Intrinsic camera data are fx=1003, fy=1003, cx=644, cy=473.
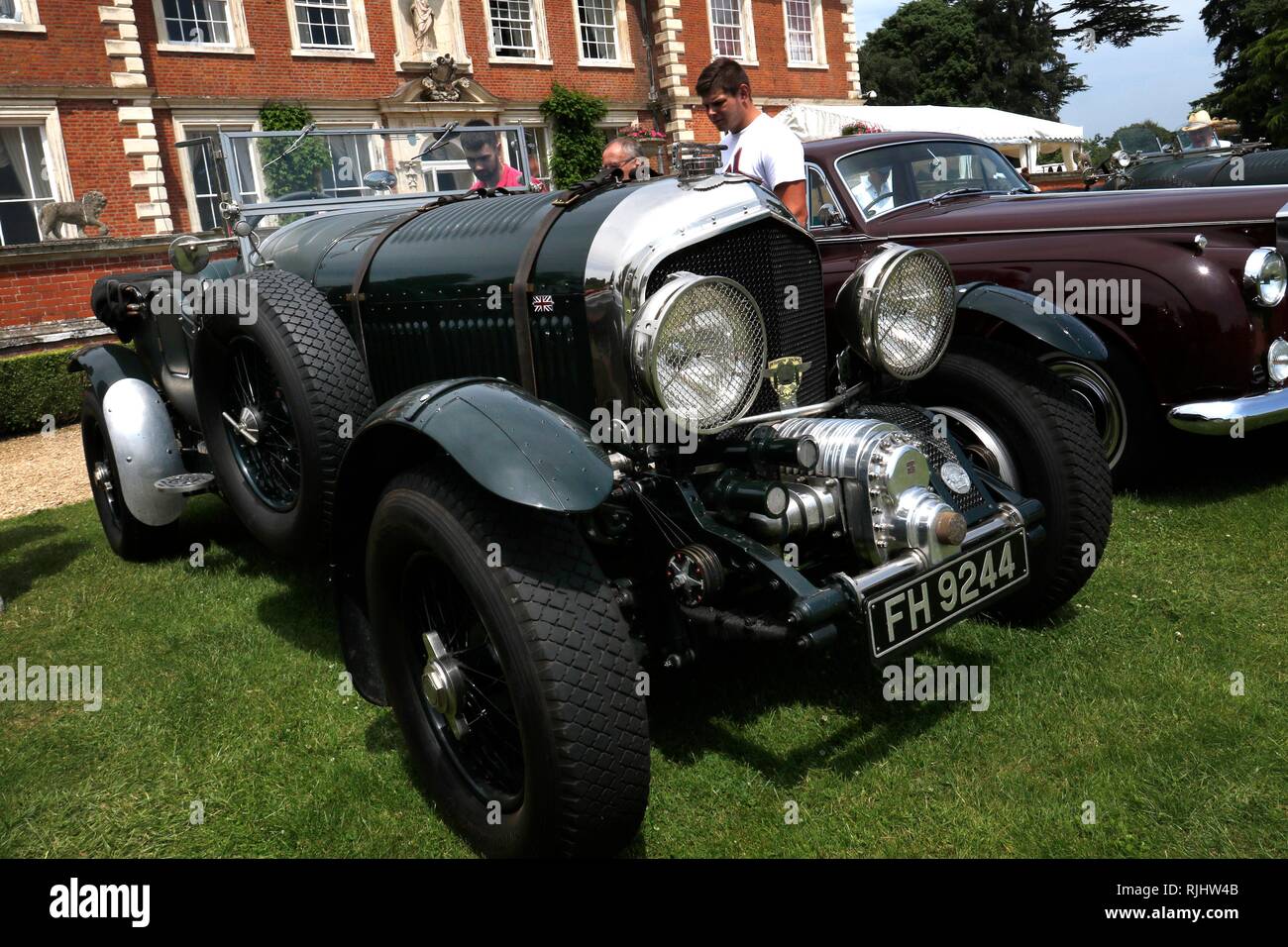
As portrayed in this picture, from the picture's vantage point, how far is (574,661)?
81.7 inches

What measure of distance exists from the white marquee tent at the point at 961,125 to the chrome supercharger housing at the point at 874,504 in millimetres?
17804

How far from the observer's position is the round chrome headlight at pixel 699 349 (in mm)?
2438

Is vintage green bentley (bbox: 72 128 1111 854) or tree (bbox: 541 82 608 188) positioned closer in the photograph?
vintage green bentley (bbox: 72 128 1111 854)

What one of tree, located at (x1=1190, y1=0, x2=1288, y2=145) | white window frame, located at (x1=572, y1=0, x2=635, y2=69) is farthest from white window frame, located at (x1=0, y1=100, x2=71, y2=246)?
tree, located at (x1=1190, y1=0, x2=1288, y2=145)

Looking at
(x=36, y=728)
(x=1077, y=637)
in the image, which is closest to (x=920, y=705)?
(x=1077, y=637)

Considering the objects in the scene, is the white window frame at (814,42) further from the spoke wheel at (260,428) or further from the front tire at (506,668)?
the front tire at (506,668)

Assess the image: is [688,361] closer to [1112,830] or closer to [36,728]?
[1112,830]

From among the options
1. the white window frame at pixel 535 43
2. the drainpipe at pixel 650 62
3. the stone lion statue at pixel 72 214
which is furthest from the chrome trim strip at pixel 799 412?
the drainpipe at pixel 650 62

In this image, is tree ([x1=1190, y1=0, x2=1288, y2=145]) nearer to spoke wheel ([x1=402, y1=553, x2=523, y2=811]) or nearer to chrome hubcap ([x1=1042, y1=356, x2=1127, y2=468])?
chrome hubcap ([x1=1042, y1=356, x2=1127, y2=468])

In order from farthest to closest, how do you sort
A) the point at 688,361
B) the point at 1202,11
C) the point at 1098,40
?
the point at 1098,40 → the point at 1202,11 → the point at 688,361

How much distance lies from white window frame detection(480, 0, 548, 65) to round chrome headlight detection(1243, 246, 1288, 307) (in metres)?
18.1

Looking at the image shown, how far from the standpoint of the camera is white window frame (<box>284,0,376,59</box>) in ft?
58.1
